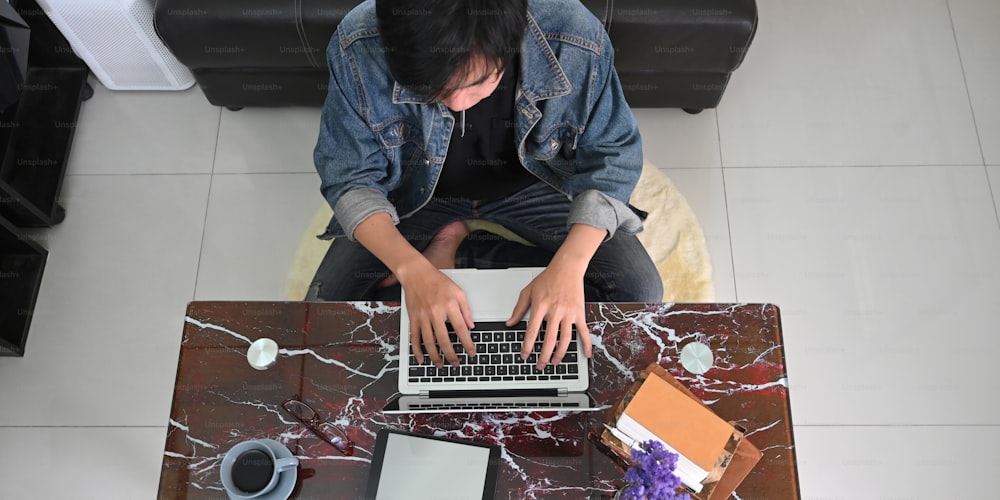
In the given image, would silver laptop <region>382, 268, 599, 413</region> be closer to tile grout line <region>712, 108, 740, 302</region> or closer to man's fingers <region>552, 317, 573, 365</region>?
man's fingers <region>552, 317, 573, 365</region>

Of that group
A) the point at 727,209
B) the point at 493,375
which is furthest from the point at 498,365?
the point at 727,209

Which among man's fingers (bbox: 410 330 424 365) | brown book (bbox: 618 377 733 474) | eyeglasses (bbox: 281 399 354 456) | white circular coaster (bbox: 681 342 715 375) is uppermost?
white circular coaster (bbox: 681 342 715 375)

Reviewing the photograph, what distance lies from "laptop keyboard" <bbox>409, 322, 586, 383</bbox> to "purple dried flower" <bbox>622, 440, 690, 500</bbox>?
20 cm

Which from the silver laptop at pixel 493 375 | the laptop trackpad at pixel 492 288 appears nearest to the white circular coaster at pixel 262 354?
the silver laptop at pixel 493 375

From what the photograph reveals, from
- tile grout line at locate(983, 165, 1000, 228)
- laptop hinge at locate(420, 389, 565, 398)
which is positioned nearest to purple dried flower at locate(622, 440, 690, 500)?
laptop hinge at locate(420, 389, 565, 398)

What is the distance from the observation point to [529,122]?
1.36 m

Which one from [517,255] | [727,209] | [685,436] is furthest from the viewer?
[727,209]

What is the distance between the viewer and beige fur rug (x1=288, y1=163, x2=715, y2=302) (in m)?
2.08

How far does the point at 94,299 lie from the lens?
2.12 m

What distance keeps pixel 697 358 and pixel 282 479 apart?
77cm

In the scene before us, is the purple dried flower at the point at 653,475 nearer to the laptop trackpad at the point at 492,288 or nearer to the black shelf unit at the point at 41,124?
the laptop trackpad at the point at 492,288

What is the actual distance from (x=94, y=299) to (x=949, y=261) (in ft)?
8.64

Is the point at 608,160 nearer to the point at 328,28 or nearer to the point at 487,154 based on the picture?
the point at 487,154

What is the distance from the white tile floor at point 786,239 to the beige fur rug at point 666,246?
43 millimetres
